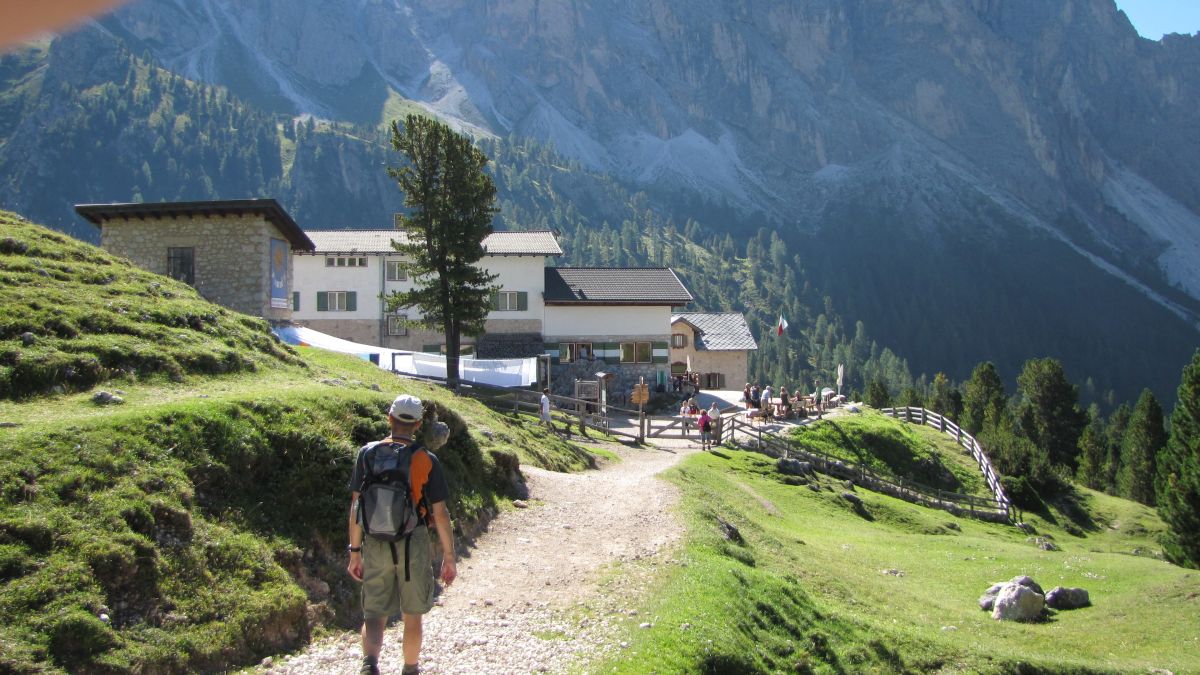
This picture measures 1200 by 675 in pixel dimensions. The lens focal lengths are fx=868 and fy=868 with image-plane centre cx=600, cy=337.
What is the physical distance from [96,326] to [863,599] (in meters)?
15.9

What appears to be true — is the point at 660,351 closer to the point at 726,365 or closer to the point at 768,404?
the point at 768,404

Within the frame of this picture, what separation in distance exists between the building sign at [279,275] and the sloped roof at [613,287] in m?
24.4

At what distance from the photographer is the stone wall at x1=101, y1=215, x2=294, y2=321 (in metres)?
31.3

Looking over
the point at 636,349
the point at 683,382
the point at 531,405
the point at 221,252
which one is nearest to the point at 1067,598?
the point at 531,405

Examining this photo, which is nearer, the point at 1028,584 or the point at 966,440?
the point at 1028,584

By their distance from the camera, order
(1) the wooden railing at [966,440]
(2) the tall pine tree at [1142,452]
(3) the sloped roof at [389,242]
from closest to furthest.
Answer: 1. (1) the wooden railing at [966,440]
2. (3) the sloped roof at [389,242]
3. (2) the tall pine tree at [1142,452]

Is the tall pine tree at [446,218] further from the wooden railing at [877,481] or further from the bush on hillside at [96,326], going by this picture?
the bush on hillside at [96,326]

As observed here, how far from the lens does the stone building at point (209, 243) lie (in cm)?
3123

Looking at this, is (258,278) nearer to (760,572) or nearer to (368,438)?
(368,438)

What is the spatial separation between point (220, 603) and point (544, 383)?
4096cm

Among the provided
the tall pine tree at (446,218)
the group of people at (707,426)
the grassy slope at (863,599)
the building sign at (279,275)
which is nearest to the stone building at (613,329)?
the group of people at (707,426)

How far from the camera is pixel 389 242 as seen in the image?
5825 centimetres

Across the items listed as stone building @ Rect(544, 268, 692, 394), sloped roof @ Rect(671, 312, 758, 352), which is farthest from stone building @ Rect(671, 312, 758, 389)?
stone building @ Rect(544, 268, 692, 394)

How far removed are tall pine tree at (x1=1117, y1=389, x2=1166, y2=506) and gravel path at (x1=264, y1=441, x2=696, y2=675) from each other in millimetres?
55895
